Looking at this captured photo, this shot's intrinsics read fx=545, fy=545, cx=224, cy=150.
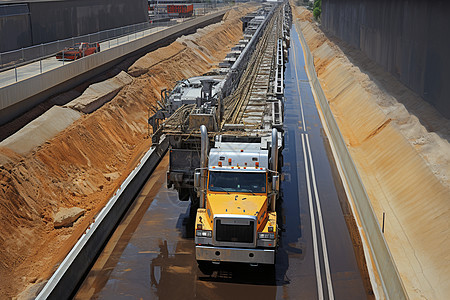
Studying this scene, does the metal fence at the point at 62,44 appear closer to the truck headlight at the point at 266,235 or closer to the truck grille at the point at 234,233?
the truck grille at the point at 234,233

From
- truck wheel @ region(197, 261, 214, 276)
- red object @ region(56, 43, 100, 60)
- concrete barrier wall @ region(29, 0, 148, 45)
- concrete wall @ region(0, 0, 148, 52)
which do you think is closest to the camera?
truck wheel @ region(197, 261, 214, 276)

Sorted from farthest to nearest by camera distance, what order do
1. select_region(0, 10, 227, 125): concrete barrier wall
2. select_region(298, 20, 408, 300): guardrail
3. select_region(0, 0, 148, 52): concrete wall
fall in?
select_region(0, 0, 148, 52): concrete wall < select_region(0, 10, 227, 125): concrete barrier wall < select_region(298, 20, 408, 300): guardrail

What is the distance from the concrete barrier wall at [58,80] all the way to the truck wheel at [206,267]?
38.4ft

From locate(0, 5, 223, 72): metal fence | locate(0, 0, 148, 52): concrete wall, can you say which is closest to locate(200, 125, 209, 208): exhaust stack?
locate(0, 5, 223, 72): metal fence

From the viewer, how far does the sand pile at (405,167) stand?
15.9m

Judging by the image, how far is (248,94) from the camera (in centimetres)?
2877

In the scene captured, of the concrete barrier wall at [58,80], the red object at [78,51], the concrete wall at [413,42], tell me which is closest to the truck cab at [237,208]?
the concrete barrier wall at [58,80]

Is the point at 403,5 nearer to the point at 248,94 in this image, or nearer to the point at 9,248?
the point at 248,94

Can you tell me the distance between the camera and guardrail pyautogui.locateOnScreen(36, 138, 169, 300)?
13883 mm

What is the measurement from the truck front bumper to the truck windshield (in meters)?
1.74

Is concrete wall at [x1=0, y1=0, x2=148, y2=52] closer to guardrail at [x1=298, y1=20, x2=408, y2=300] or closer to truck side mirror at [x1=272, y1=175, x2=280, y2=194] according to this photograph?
guardrail at [x1=298, y1=20, x2=408, y2=300]

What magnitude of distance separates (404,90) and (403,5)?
5.96m

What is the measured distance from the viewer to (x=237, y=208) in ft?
49.3

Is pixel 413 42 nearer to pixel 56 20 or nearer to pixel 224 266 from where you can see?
pixel 224 266
